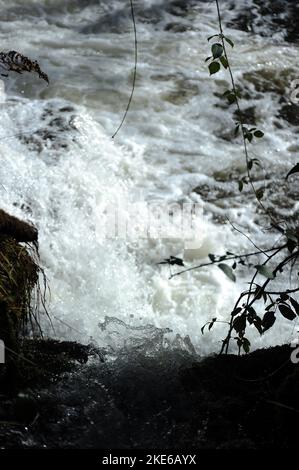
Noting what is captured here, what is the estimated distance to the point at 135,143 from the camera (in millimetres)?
5965

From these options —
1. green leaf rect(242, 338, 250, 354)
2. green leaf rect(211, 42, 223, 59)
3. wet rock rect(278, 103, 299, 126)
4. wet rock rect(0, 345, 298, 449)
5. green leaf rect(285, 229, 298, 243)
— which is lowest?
wet rock rect(0, 345, 298, 449)

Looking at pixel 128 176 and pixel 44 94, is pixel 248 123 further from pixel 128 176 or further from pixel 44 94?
pixel 44 94

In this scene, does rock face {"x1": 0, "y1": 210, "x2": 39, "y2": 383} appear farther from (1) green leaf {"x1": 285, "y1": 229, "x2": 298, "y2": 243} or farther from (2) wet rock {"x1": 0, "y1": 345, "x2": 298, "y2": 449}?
(1) green leaf {"x1": 285, "y1": 229, "x2": 298, "y2": 243}

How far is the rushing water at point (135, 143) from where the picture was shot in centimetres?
445

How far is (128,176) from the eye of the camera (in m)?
5.57

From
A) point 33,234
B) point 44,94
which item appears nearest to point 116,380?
point 33,234

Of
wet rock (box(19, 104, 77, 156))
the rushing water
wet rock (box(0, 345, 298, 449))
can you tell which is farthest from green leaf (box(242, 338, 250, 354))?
wet rock (box(19, 104, 77, 156))

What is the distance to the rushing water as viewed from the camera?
445 centimetres
